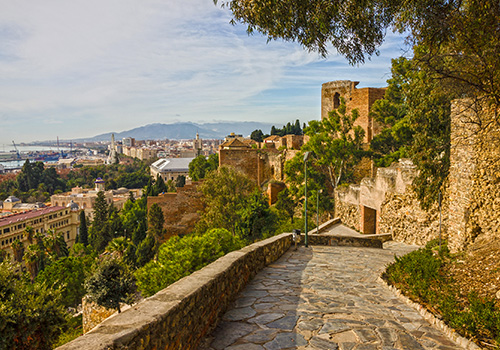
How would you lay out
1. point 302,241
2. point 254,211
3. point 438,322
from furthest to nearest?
1. point 254,211
2. point 302,241
3. point 438,322

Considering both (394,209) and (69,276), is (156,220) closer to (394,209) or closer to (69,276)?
(69,276)

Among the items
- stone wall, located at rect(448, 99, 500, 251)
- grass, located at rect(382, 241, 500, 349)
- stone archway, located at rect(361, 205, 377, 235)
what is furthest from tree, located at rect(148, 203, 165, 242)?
grass, located at rect(382, 241, 500, 349)

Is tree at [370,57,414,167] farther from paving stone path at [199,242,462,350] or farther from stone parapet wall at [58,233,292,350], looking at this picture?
stone parapet wall at [58,233,292,350]

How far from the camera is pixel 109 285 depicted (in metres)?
10.8

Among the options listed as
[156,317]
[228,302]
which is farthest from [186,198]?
[156,317]

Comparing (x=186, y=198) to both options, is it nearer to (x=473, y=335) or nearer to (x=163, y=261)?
(x=163, y=261)

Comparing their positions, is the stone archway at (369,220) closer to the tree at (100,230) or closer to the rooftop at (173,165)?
the tree at (100,230)

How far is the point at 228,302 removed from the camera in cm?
445

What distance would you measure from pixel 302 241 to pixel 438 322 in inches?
239

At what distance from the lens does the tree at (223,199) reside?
25953 mm

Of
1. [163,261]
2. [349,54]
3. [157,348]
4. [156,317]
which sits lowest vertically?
[163,261]

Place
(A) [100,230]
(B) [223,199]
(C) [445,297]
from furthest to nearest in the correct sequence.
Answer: (A) [100,230] → (B) [223,199] → (C) [445,297]

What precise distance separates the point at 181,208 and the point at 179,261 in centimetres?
1578

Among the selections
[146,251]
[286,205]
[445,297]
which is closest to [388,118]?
[286,205]
